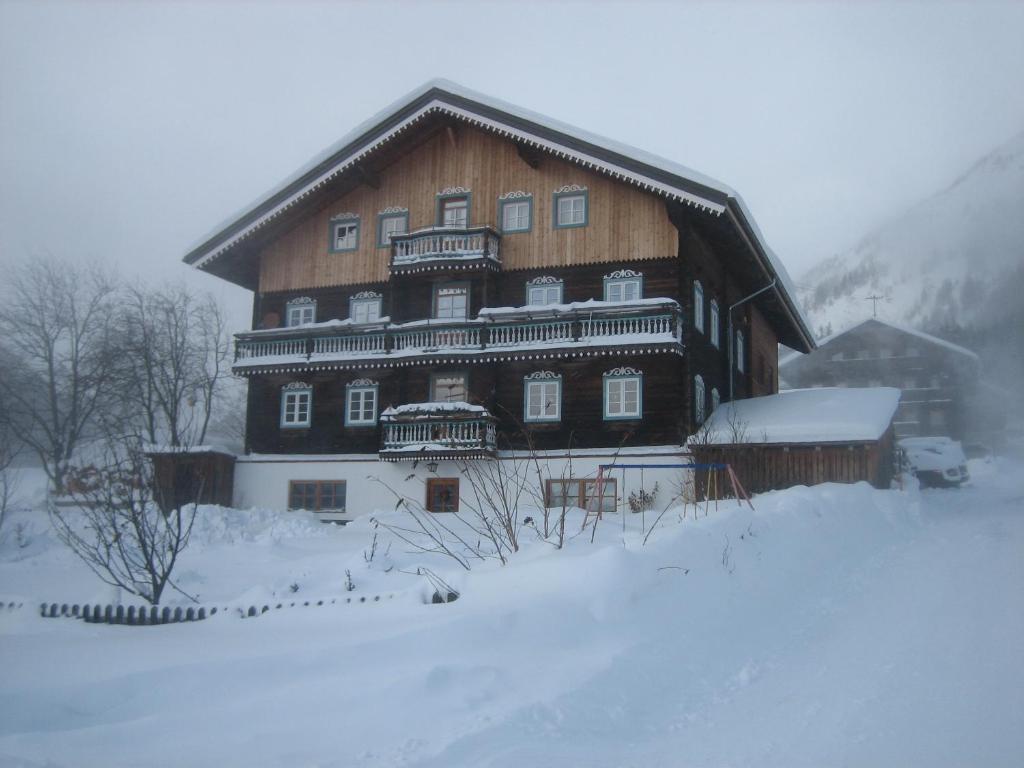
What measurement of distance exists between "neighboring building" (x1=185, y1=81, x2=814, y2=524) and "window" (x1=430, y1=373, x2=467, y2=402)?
0.24ft

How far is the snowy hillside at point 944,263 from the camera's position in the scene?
10669 centimetres

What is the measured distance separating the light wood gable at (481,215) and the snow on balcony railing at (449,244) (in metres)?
1.09

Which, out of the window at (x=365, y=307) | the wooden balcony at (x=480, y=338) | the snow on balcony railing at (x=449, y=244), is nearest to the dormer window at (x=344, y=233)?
the window at (x=365, y=307)

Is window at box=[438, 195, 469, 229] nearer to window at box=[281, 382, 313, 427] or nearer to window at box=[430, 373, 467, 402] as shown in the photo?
window at box=[430, 373, 467, 402]

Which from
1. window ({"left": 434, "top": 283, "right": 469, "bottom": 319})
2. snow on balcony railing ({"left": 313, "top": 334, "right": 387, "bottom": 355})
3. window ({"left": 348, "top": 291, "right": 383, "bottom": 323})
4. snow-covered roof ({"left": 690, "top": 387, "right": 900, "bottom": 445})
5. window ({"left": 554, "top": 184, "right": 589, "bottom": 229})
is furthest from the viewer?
window ({"left": 348, "top": 291, "right": 383, "bottom": 323})

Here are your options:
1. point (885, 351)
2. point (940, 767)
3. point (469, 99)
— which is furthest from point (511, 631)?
point (885, 351)

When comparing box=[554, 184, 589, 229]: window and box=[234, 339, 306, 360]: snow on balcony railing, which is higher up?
box=[554, 184, 589, 229]: window

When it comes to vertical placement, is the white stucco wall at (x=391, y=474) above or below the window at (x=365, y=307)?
below

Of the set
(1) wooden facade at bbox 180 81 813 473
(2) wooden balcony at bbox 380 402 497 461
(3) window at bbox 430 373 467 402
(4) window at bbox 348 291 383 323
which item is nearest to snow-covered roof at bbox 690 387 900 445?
(1) wooden facade at bbox 180 81 813 473

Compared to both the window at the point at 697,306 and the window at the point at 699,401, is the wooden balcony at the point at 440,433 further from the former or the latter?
the window at the point at 697,306

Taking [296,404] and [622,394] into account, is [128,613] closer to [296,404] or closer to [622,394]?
[622,394]

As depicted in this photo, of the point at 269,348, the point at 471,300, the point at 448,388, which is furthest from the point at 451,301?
the point at 269,348

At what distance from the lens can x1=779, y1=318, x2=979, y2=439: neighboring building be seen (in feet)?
223

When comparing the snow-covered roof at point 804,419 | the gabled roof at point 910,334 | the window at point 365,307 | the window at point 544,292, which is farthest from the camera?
the gabled roof at point 910,334
